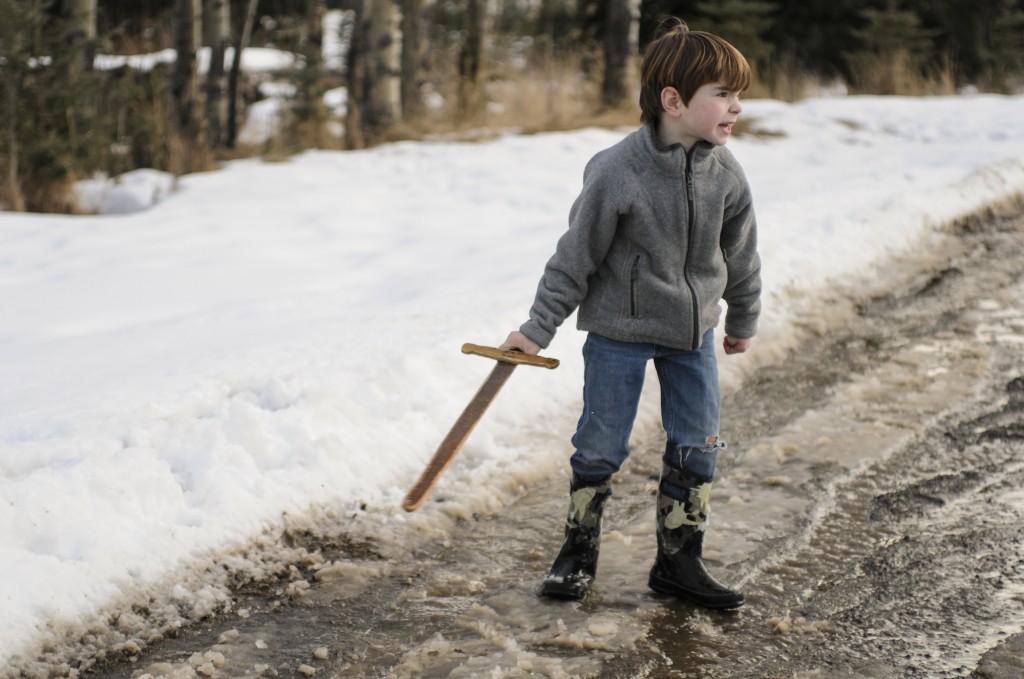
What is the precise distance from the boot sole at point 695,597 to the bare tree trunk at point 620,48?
8.99 metres

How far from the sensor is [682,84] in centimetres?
266

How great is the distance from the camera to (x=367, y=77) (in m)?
10.5

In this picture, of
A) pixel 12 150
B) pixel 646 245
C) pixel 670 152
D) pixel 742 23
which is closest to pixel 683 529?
pixel 646 245

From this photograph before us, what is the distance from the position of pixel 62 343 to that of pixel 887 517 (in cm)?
361

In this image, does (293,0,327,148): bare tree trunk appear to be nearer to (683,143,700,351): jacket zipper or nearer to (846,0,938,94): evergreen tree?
(846,0,938,94): evergreen tree

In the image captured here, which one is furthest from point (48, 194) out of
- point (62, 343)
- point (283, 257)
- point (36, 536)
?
point (36, 536)

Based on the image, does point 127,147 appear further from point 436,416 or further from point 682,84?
point 682,84

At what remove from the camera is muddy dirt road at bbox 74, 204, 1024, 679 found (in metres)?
2.57

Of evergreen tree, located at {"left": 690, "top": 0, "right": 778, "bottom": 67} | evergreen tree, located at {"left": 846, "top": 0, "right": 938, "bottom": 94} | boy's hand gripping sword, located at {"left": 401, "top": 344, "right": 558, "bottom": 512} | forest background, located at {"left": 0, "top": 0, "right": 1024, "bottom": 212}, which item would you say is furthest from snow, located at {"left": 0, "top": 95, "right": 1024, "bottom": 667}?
evergreen tree, located at {"left": 690, "top": 0, "right": 778, "bottom": 67}

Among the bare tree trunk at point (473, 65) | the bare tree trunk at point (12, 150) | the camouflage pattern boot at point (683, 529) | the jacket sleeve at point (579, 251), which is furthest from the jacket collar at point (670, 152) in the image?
the bare tree trunk at point (473, 65)

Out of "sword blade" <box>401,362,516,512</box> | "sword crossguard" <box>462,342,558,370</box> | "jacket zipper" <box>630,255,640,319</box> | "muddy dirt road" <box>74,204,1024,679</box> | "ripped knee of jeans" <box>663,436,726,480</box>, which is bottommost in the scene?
"muddy dirt road" <box>74,204,1024,679</box>

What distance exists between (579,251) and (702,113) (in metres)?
0.46

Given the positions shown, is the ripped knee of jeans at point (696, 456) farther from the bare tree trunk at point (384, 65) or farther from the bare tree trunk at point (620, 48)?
the bare tree trunk at point (620, 48)

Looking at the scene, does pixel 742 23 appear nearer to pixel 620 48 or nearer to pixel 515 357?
pixel 620 48
